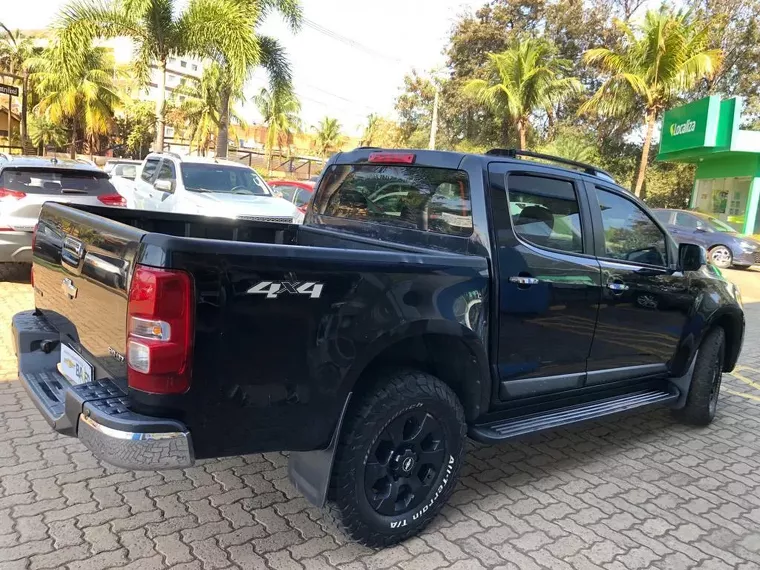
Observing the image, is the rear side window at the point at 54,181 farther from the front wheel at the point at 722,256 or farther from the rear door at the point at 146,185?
the front wheel at the point at 722,256

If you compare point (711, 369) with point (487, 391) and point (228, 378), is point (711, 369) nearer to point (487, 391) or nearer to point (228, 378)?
point (487, 391)

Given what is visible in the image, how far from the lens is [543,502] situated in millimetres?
3465

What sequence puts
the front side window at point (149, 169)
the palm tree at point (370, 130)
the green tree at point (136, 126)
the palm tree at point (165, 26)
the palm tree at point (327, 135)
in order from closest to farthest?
the front side window at point (149, 169), the palm tree at point (165, 26), the green tree at point (136, 126), the palm tree at point (370, 130), the palm tree at point (327, 135)

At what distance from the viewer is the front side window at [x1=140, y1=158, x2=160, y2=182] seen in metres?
11.9

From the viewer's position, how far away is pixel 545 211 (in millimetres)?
3514

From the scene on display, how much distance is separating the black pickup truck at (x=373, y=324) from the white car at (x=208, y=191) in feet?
19.6

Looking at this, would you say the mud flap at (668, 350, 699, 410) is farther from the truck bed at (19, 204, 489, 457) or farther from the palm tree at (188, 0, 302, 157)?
the palm tree at (188, 0, 302, 157)

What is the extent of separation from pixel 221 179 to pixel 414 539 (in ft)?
30.6

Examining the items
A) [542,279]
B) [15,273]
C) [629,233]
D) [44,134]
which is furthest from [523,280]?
[44,134]

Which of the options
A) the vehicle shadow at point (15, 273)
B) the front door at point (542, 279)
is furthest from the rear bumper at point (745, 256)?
the vehicle shadow at point (15, 273)

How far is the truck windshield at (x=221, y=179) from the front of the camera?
1085 cm

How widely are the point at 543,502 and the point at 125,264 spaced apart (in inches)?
102


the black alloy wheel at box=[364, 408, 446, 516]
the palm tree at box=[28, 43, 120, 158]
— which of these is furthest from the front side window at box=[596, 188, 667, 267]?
the palm tree at box=[28, 43, 120, 158]

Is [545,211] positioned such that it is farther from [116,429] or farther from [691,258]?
[116,429]
